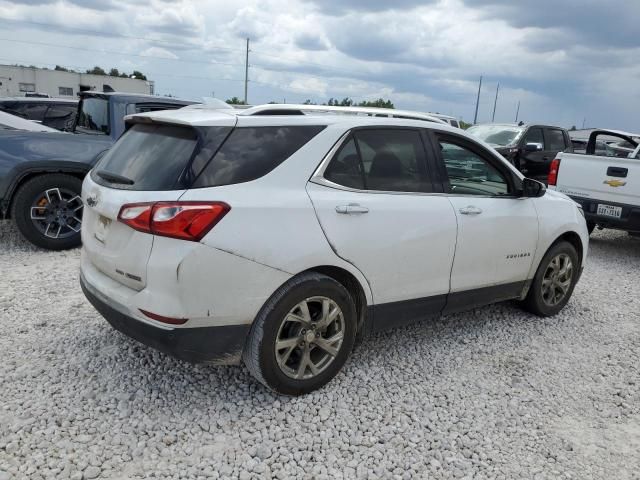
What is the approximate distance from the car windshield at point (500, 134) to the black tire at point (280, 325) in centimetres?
948

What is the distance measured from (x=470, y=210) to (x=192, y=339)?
214 cm

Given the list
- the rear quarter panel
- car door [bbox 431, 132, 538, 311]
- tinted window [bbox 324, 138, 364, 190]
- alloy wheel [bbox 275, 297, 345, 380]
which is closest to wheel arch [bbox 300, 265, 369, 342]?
alloy wheel [bbox 275, 297, 345, 380]

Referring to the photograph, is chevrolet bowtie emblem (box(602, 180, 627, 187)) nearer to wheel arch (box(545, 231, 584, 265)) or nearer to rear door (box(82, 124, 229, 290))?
wheel arch (box(545, 231, 584, 265))

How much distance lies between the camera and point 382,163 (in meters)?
3.47

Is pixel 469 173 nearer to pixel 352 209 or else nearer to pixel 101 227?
pixel 352 209

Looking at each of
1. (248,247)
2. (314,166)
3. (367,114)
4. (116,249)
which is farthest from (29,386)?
(367,114)

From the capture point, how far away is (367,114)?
12.3 ft

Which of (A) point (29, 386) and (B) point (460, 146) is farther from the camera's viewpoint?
(B) point (460, 146)

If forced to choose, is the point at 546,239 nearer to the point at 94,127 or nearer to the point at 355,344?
the point at 355,344

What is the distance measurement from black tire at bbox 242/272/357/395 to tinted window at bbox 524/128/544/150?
10.3 metres

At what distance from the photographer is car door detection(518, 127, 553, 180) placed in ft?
38.7

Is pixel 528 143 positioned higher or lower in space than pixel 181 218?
higher

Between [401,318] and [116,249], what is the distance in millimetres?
1863

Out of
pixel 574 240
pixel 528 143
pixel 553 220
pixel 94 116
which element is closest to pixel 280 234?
pixel 553 220
